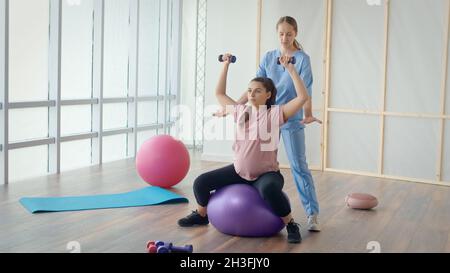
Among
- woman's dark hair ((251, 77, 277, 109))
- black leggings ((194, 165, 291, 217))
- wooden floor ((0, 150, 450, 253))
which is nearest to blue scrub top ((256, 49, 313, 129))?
woman's dark hair ((251, 77, 277, 109))

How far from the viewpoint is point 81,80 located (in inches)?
253

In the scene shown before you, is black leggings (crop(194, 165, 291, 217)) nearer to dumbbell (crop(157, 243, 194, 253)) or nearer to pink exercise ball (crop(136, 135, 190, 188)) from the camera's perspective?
dumbbell (crop(157, 243, 194, 253))

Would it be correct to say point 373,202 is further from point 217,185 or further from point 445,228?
point 217,185

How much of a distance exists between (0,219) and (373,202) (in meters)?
2.86

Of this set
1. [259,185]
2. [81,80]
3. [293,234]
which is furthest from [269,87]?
[81,80]

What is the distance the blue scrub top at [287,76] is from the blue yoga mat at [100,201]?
1394mm

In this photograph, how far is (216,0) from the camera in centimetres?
700

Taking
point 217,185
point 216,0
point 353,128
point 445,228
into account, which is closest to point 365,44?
point 353,128

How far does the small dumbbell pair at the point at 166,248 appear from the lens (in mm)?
3199

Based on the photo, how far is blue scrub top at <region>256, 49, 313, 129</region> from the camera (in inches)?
148

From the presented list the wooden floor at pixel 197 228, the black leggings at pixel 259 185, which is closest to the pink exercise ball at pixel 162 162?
the wooden floor at pixel 197 228

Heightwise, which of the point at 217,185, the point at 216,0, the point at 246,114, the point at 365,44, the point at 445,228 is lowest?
the point at 445,228

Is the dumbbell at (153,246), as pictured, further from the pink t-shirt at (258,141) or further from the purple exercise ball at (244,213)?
the pink t-shirt at (258,141)

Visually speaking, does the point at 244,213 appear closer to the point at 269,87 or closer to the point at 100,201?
the point at 269,87
